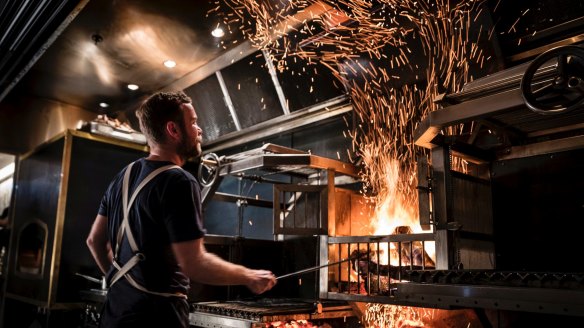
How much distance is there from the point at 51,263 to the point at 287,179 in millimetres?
2616

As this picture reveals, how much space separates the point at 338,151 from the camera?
4633 millimetres

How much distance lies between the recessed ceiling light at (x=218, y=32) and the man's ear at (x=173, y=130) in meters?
2.64

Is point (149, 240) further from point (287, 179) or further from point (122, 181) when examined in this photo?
point (287, 179)

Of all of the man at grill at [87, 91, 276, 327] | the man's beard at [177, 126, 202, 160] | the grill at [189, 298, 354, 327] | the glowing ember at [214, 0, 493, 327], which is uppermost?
the glowing ember at [214, 0, 493, 327]

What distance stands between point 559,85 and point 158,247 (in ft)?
6.24

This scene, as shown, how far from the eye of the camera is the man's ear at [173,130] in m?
2.21

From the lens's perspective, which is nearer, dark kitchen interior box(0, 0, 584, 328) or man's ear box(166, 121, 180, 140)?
man's ear box(166, 121, 180, 140)

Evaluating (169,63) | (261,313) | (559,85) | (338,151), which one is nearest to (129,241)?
(261,313)

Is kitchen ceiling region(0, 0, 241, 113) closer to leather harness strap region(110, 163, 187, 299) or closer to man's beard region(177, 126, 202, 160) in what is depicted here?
man's beard region(177, 126, 202, 160)

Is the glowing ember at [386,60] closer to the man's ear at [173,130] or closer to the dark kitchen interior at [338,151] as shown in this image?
the dark kitchen interior at [338,151]

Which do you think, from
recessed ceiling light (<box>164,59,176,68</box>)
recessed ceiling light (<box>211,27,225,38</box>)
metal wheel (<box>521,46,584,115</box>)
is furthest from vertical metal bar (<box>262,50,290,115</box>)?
metal wheel (<box>521,46,584,115</box>)

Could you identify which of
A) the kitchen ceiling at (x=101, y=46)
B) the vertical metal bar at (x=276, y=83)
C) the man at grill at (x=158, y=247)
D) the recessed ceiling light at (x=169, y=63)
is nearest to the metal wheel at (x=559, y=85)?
the man at grill at (x=158, y=247)

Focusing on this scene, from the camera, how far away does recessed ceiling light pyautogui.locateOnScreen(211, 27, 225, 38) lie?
15.2ft

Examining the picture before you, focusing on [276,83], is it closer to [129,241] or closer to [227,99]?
[227,99]
